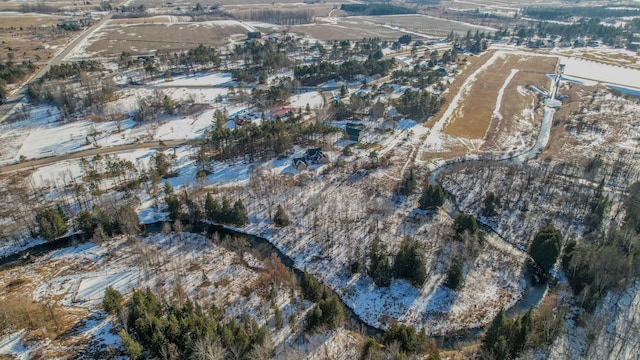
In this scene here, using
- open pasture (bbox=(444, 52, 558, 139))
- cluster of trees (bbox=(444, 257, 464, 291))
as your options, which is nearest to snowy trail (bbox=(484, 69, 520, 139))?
open pasture (bbox=(444, 52, 558, 139))

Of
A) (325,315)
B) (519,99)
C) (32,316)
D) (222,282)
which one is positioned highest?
(519,99)

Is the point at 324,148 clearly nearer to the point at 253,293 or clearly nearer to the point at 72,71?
the point at 253,293

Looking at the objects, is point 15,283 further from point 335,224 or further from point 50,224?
point 335,224

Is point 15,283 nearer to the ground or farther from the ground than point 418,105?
nearer to the ground

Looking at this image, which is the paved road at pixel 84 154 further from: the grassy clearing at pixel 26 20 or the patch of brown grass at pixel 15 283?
the grassy clearing at pixel 26 20

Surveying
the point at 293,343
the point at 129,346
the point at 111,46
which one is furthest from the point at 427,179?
the point at 111,46

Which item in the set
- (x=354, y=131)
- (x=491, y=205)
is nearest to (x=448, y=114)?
(x=354, y=131)

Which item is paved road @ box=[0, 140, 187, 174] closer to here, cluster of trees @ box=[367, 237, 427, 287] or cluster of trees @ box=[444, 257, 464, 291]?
cluster of trees @ box=[367, 237, 427, 287]
